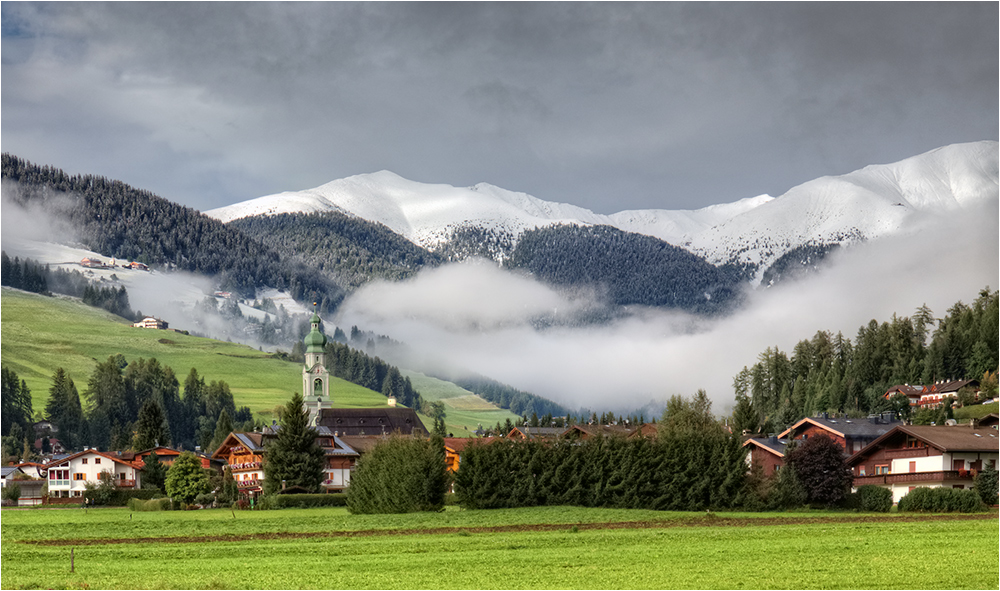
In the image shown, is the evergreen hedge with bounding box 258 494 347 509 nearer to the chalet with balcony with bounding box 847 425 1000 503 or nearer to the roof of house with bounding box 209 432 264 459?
the roof of house with bounding box 209 432 264 459

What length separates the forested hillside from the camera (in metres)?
168

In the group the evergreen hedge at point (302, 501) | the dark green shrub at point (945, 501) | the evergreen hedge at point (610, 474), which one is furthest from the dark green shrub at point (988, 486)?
the evergreen hedge at point (302, 501)

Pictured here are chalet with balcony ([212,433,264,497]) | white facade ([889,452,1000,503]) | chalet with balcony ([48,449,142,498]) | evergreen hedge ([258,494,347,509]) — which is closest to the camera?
white facade ([889,452,1000,503])

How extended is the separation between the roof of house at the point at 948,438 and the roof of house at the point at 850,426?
17104 millimetres

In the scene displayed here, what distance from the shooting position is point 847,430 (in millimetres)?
109625

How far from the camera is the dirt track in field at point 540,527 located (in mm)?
54062

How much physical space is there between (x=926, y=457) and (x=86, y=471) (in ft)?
312

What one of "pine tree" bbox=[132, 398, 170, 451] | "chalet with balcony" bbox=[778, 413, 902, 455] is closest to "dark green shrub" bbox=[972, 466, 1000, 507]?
"chalet with balcony" bbox=[778, 413, 902, 455]

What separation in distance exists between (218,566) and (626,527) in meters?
27.3

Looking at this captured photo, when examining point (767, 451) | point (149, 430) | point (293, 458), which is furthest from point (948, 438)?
point (149, 430)

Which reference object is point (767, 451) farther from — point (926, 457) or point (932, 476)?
point (932, 476)

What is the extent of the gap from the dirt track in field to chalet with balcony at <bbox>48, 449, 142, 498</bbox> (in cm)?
8139

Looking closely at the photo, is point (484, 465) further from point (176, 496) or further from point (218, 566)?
point (218, 566)

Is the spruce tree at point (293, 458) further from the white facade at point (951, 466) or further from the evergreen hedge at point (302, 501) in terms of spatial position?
the white facade at point (951, 466)
